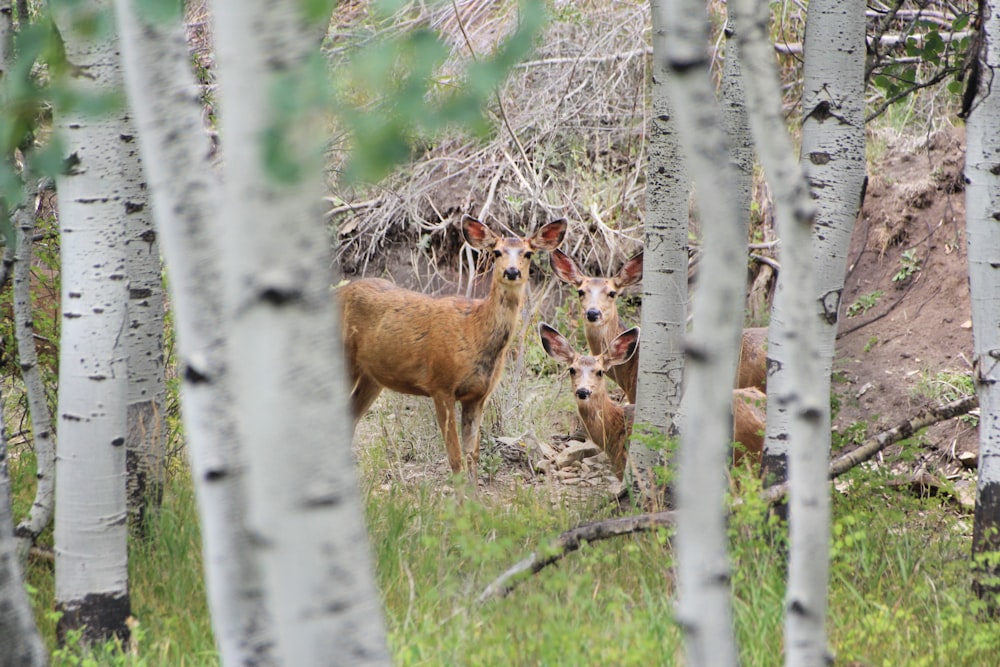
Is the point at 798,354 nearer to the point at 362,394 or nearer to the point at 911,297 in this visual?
the point at 362,394

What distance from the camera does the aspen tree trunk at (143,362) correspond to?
15.4ft

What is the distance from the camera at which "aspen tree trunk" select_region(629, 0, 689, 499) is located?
17.2 ft

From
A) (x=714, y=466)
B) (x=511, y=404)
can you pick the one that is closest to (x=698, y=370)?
(x=714, y=466)

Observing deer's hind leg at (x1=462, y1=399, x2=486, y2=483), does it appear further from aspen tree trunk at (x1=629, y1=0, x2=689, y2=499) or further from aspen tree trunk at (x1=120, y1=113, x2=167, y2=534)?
aspen tree trunk at (x1=120, y1=113, x2=167, y2=534)

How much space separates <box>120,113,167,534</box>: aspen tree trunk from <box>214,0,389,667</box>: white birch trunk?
3.39m

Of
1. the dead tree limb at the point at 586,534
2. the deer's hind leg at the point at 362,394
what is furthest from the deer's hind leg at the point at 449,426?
the dead tree limb at the point at 586,534

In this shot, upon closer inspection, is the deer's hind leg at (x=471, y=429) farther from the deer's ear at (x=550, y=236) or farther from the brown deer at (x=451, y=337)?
the deer's ear at (x=550, y=236)

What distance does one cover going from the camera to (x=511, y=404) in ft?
28.6

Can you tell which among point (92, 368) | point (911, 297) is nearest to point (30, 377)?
point (92, 368)

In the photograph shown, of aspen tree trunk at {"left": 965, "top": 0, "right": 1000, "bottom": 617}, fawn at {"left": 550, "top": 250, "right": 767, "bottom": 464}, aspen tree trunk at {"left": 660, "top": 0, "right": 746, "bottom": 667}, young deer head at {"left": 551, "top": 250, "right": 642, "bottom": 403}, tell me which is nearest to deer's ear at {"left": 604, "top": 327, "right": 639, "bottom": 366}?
fawn at {"left": 550, "top": 250, "right": 767, "bottom": 464}

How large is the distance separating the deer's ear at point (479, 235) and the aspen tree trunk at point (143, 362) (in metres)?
3.25

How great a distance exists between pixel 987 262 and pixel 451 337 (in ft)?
14.7

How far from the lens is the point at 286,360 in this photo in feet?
4.76

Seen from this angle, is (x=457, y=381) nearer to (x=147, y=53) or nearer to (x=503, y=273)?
(x=503, y=273)
